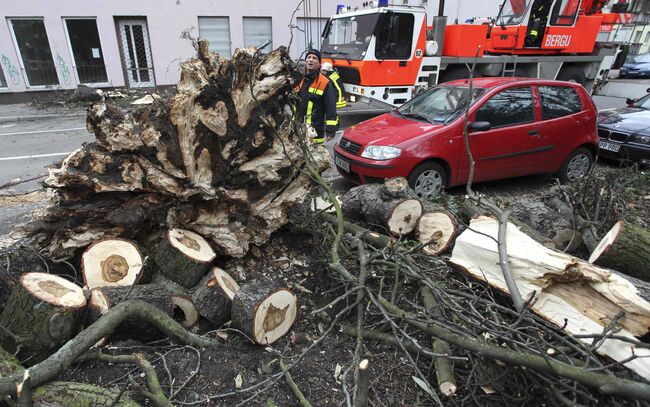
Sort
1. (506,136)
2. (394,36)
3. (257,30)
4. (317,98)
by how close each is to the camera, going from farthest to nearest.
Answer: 1. (257,30)
2. (394,36)
3. (317,98)
4. (506,136)

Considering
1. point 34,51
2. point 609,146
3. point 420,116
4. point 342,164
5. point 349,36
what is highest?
point 349,36

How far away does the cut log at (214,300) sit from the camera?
2.78 m

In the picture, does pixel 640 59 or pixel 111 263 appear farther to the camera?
pixel 640 59

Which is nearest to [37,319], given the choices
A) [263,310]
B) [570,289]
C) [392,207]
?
[263,310]

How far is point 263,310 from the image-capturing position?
260 centimetres

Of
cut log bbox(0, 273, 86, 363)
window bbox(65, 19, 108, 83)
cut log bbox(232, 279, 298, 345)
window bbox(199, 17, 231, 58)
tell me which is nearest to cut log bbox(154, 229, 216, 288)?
cut log bbox(232, 279, 298, 345)

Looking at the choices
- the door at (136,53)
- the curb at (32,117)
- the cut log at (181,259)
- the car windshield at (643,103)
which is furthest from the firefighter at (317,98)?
the door at (136,53)

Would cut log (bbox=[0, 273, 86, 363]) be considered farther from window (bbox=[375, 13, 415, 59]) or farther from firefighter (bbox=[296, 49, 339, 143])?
window (bbox=[375, 13, 415, 59])

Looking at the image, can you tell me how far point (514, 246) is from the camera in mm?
2836

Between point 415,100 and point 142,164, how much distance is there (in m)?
4.45

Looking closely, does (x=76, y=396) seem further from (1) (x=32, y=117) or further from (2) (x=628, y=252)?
(1) (x=32, y=117)

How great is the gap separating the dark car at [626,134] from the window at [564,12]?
14.5 feet

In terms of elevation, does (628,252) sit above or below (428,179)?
above

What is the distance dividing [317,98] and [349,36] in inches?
210
